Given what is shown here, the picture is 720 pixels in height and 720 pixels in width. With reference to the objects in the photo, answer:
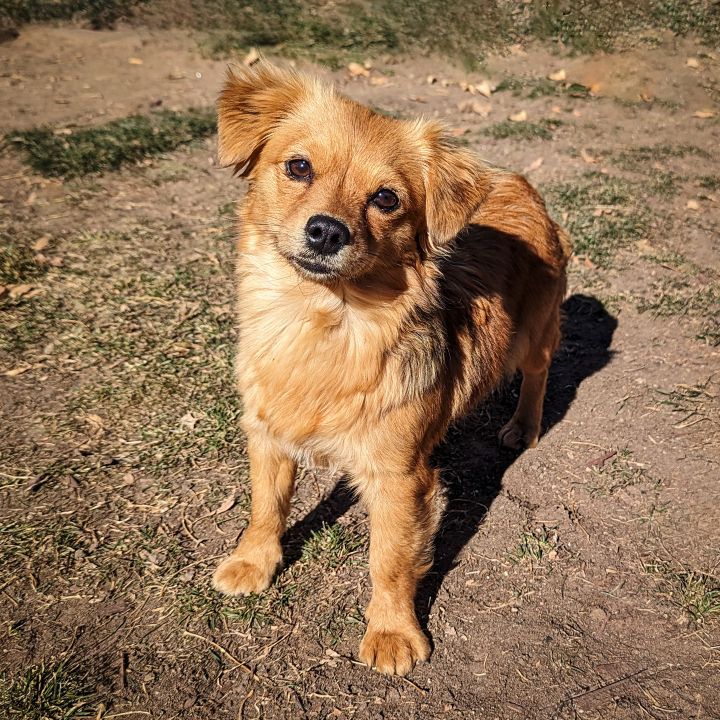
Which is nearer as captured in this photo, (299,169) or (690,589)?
(299,169)

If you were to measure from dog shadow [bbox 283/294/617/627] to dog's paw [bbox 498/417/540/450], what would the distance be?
5cm

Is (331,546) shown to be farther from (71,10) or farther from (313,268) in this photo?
(71,10)

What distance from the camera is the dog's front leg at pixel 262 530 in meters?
2.99

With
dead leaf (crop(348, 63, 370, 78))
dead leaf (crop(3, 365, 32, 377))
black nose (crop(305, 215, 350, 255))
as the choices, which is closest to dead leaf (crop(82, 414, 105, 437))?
dead leaf (crop(3, 365, 32, 377))

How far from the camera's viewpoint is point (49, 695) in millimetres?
2559

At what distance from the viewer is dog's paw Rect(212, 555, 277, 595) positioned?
3062mm

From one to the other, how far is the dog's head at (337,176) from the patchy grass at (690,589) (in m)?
1.98

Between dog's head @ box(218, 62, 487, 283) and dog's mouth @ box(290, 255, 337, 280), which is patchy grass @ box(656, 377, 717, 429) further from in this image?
dog's mouth @ box(290, 255, 337, 280)

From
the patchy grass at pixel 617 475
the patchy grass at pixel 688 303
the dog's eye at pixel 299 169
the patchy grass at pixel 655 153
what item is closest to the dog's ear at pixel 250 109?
the dog's eye at pixel 299 169

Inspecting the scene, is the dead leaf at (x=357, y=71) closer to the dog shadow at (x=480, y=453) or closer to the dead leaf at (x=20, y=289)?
the dog shadow at (x=480, y=453)

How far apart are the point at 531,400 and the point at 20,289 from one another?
12.0 feet

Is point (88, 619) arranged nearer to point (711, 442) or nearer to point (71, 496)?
point (71, 496)

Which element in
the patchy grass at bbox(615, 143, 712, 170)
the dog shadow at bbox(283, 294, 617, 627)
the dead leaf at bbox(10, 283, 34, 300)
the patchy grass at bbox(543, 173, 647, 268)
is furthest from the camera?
the patchy grass at bbox(615, 143, 712, 170)

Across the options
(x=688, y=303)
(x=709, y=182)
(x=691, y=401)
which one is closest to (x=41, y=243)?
(x=691, y=401)
